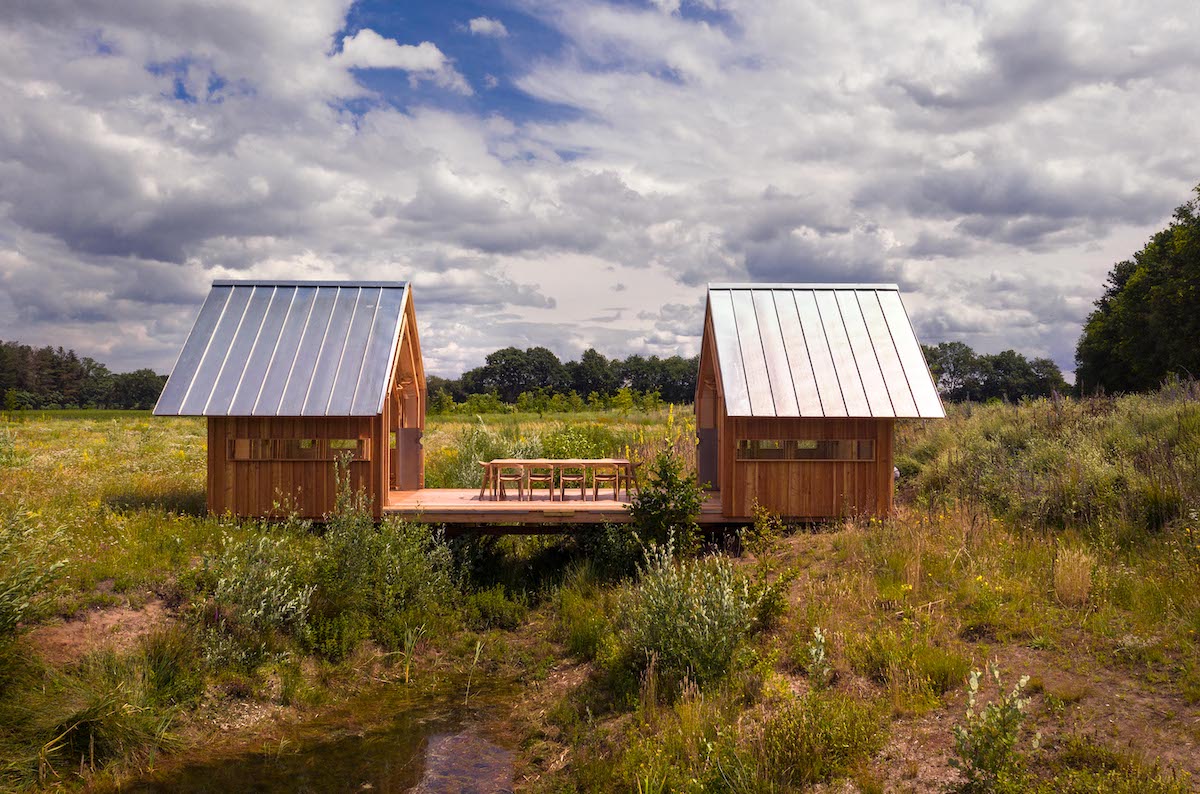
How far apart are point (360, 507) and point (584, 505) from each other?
3.54 metres

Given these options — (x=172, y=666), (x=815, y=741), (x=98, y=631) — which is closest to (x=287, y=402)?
(x=98, y=631)

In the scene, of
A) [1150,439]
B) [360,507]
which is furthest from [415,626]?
[1150,439]

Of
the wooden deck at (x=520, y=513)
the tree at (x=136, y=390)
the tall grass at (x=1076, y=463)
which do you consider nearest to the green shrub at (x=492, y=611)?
the wooden deck at (x=520, y=513)

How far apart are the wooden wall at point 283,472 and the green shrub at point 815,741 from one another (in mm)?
7787

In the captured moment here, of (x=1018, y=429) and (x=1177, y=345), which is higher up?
(x=1177, y=345)

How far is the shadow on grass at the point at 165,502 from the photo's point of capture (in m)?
12.9

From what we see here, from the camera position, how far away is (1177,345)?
32938 mm

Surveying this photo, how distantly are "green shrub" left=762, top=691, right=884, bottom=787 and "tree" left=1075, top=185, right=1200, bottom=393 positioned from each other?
2137 centimetres

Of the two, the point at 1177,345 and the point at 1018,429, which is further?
the point at 1177,345

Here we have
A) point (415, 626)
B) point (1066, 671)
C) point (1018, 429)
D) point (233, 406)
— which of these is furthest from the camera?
point (1018, 429)

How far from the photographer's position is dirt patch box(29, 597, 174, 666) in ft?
28.3

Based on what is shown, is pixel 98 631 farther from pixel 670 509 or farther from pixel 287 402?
pixel 670 509

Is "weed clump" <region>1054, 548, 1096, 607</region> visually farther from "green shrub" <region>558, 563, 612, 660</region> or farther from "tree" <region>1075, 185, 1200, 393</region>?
"tree" <region>1075, 185, 1200, 393</region>

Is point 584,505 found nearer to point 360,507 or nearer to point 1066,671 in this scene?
point 360,507
